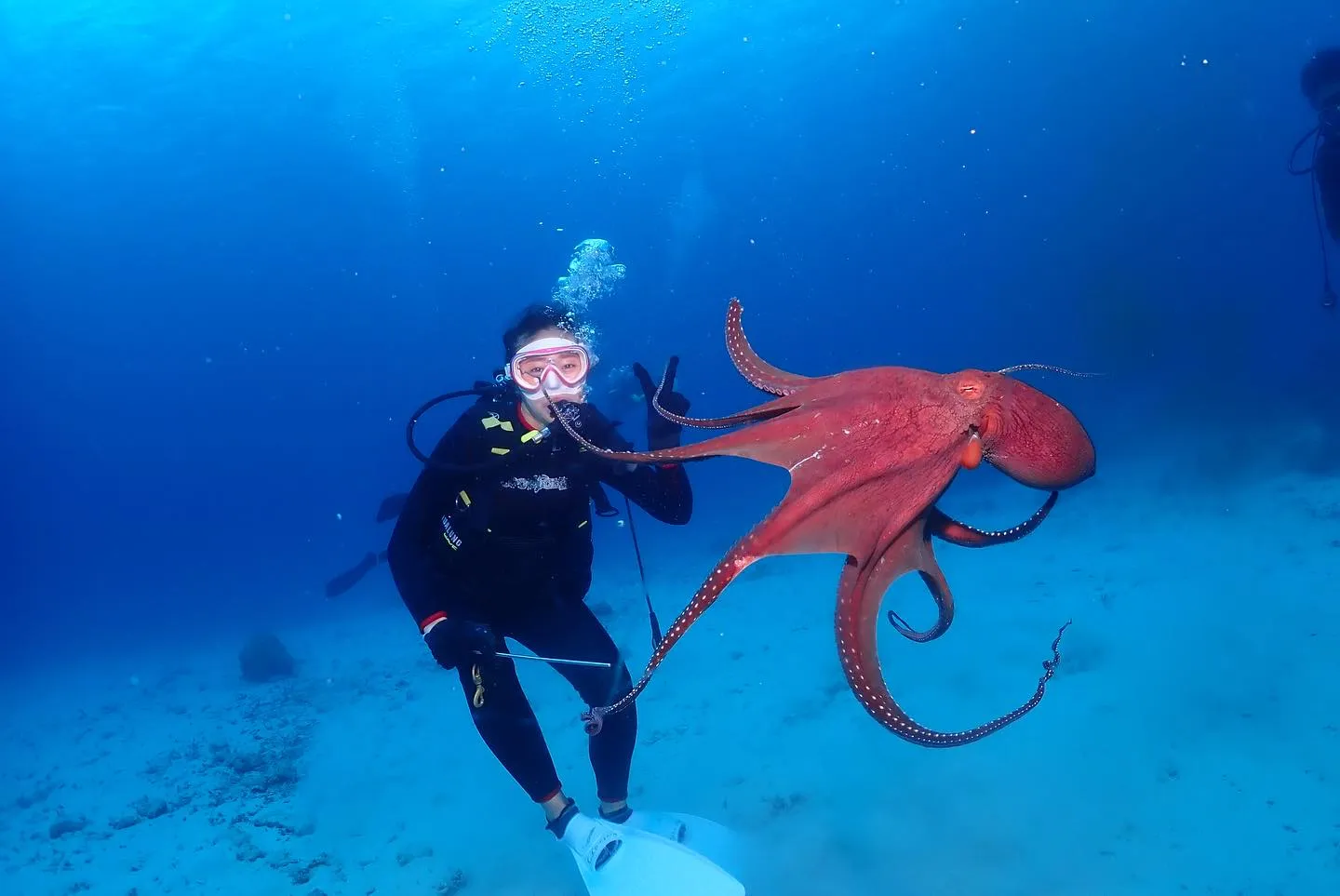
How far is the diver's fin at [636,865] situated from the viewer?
4.43m

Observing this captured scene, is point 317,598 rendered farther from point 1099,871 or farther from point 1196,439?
point 1196,439

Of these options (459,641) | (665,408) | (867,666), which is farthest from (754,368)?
(459,641)

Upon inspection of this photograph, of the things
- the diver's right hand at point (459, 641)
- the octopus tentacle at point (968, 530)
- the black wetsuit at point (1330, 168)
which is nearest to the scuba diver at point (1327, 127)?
the black wetsuit at point (1330, 168)

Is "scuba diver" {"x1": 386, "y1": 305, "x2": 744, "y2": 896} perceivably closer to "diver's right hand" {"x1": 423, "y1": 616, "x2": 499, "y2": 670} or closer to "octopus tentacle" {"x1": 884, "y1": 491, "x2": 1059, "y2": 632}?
"diver's right hand" {"x1": 423, "y1": 616, "x2": 499, "y2": 670}

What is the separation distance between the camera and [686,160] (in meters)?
46.3

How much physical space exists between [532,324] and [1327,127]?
15.5m

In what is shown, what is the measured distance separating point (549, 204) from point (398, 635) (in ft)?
132

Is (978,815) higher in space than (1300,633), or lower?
higher

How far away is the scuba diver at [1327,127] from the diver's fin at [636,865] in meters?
14.2

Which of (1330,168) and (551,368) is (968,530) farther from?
(1330,168)

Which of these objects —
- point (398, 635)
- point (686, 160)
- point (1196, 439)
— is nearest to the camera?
point (398, 635)

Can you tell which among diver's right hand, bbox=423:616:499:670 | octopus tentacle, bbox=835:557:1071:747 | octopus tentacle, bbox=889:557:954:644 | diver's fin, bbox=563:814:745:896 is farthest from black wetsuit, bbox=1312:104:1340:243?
diver's right hand, bbox=423:616:499:670

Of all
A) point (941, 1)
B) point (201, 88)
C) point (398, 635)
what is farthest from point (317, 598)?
point (941, 1)

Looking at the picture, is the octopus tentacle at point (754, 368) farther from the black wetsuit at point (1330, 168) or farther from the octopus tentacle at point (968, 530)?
the black wetsuit at point (1330, 168)
